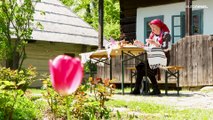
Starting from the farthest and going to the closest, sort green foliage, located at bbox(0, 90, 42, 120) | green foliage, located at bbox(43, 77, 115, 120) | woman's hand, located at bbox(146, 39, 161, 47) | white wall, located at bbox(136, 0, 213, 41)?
1. white wall, located at bbox(136, 0, 213, 41)
2. woman's hand, located at bbox(146, 39, 161, 47)
3. green foliage, located at bbox(43, 77, 115, 120)
4. green foliage, located at bbox(0, 90, 42, 120)

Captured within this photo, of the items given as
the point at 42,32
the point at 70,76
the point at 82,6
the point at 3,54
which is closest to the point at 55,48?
the point at 42,32

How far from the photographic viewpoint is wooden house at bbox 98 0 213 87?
12.0 m

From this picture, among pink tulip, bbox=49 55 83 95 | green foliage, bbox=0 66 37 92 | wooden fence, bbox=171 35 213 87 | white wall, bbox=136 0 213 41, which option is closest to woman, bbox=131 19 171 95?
wooden fence, bbox=171 35 213 87

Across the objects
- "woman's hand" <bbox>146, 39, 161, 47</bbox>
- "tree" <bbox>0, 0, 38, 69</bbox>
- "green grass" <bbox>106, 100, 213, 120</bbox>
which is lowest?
"green grass" <bbox>106, 100, 213, 120</bbox>

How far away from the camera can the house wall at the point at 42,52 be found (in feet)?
66.0

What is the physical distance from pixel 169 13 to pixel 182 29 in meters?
0.99

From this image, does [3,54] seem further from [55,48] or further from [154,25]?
[55,48]

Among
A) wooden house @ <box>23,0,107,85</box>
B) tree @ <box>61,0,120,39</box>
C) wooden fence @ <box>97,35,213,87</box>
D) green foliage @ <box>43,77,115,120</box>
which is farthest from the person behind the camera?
tree @ <box>61,0,120,39</box>

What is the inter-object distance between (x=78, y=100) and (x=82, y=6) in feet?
106

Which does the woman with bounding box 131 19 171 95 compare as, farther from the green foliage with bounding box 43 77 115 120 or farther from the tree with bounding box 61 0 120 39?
the tree with bounding box 61 0 120 39

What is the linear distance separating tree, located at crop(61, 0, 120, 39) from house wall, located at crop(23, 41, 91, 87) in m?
12.3

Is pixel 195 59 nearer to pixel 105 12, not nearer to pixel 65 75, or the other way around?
pixel 65 75

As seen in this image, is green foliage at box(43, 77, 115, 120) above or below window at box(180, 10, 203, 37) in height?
below

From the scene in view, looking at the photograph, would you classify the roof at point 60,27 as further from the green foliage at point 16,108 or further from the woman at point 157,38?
the green foliage at point 16,108
